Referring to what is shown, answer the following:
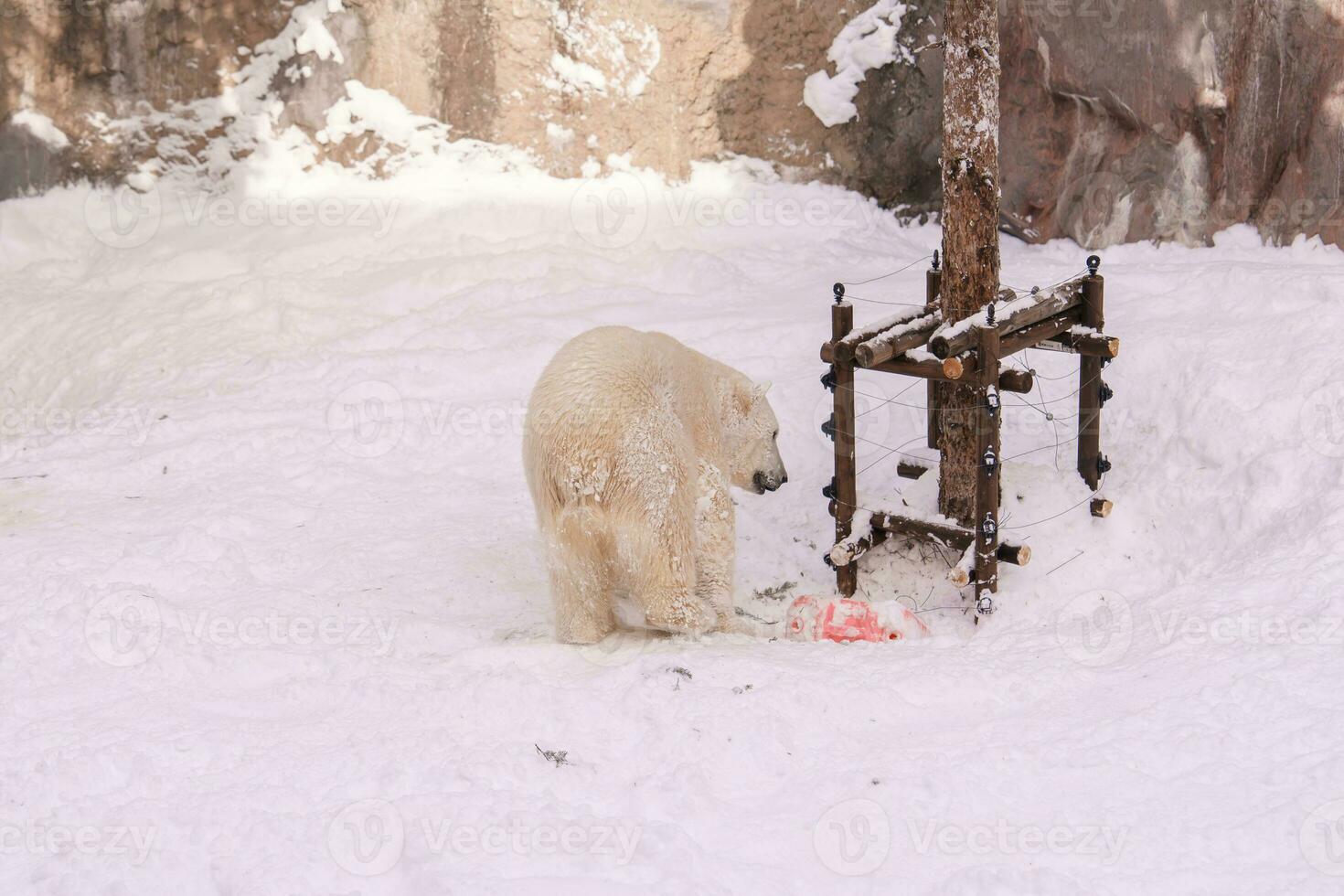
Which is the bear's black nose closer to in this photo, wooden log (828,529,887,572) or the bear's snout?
the bear's snout

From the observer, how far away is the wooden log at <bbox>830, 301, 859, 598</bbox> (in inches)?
226

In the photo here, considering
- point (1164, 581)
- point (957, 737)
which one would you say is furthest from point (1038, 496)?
point (957, 737)

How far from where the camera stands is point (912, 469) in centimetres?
648

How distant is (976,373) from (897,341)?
39 cm

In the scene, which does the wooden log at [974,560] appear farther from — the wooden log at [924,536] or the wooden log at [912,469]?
the wooden log at [912,469]

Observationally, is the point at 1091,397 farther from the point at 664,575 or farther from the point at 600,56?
the point at 600,56

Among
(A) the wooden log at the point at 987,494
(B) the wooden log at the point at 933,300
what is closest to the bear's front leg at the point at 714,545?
(A) the wooden log at the point at 987,494

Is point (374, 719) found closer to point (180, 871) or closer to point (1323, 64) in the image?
point (180, 871)

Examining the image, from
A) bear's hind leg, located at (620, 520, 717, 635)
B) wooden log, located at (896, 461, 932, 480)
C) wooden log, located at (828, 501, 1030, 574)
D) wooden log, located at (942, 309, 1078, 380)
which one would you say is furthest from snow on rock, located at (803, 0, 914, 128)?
bear's hind leg, located at (620, 520, 717, 635)

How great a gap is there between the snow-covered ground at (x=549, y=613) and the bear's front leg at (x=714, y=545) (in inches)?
9.6

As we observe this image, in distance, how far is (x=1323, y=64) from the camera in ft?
28.9

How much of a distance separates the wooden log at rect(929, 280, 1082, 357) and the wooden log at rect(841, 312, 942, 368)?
141 millimetres

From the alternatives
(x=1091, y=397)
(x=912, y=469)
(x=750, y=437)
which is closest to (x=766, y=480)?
(x=750, y=437)

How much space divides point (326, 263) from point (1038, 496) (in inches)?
248
